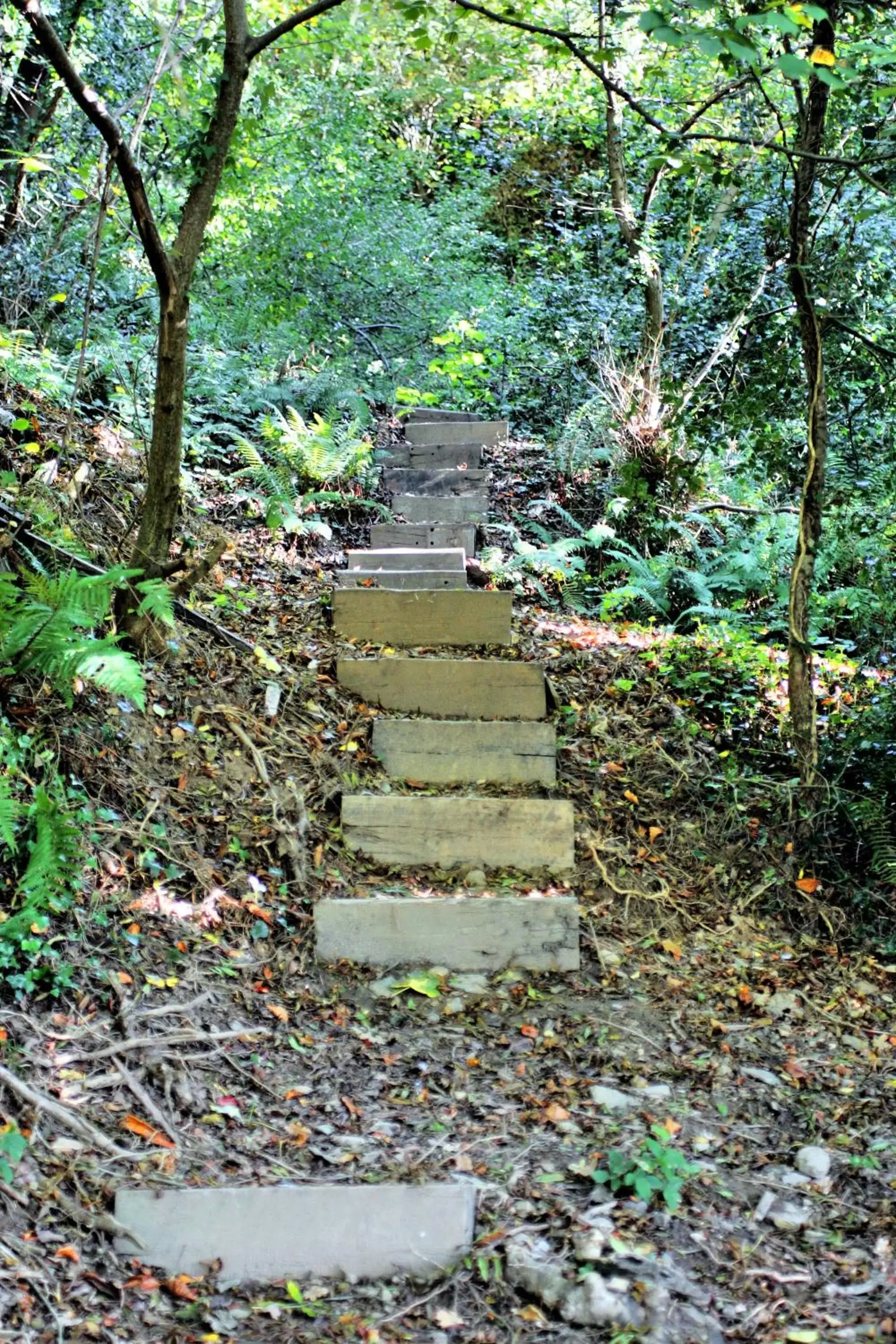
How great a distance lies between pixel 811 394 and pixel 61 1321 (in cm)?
417

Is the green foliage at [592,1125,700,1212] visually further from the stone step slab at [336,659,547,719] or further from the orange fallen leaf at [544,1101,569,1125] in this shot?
the stone step slab at [336,659,547,719]

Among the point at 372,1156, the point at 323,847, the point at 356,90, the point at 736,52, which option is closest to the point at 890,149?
the point at 736,52

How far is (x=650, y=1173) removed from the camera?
2771mm

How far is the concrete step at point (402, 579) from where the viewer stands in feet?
19.7

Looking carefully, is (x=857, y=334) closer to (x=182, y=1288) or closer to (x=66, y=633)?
(x=66, y=633)

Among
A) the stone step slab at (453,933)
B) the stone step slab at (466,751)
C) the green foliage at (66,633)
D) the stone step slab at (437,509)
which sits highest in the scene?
the stone step slab at (437,509)

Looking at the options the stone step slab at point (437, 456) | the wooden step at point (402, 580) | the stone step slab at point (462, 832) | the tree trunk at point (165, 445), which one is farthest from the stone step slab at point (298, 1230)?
the stone step slab at point (437, 456)

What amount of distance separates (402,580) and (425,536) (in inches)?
46.1

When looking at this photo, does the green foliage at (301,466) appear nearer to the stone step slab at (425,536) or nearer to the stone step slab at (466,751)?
the stone step slab at (425,536)

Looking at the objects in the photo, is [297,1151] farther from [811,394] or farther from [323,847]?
[811,394]

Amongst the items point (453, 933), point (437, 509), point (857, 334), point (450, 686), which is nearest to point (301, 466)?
point (437, 509)

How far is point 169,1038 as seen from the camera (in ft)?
10.3

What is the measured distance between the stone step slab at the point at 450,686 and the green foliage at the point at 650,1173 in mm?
2475

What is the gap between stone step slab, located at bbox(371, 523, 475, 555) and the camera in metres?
7.09
